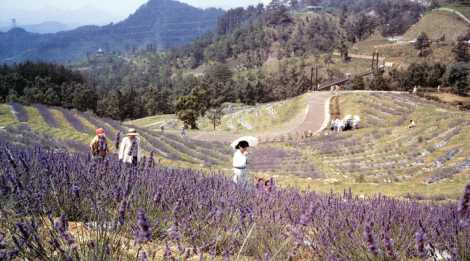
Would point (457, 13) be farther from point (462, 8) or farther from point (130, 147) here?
point (130, 147)

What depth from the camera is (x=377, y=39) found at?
414 feet

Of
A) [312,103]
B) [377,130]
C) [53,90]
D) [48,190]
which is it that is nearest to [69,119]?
[377,130]

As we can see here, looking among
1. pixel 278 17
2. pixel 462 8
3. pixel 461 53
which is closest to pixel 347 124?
pixel 461 53

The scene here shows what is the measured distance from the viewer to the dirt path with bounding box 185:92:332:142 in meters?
28.8

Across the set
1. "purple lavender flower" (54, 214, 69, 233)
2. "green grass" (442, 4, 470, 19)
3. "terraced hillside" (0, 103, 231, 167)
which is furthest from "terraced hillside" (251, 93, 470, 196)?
"green grass" (442, 4, 470, 19)

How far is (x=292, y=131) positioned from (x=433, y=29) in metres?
113

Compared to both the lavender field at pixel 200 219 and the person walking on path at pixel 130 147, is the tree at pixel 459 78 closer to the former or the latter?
the person walking on path at pixel 130 147

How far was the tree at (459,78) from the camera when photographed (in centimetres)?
5460

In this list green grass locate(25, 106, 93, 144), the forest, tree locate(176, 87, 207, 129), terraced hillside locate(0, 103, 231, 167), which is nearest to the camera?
green grass locate(25, 106, 93, 144)

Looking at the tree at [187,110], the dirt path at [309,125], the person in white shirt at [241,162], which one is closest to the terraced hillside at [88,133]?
the person in white shirt at [241,162]

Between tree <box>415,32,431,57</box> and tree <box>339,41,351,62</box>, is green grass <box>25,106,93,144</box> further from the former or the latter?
tree <box>339,41,351,62</box>

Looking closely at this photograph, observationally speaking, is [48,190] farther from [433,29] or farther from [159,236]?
[433,29]

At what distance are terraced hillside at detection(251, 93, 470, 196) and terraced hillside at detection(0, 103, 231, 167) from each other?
2198 millimetres

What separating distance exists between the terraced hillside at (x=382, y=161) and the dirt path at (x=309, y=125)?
777cm
